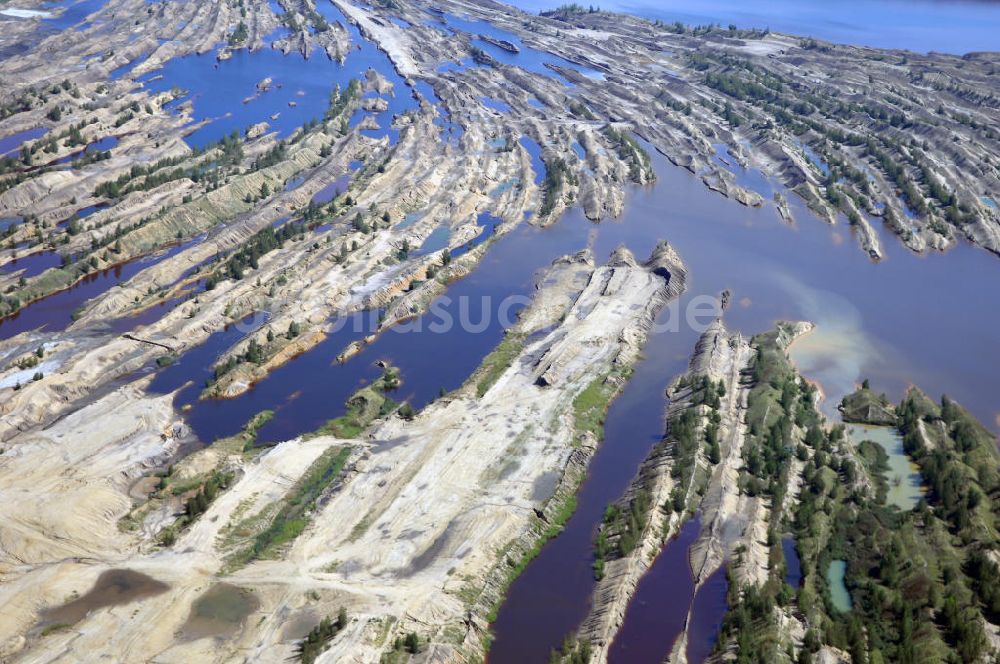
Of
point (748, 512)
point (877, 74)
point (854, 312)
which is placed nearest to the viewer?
point (748, 512)

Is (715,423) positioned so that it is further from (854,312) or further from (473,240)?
(473,240)

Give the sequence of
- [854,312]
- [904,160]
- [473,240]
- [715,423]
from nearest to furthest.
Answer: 1. [715,423]
2. [854,312]
3. [473,240]
4. [904,160]

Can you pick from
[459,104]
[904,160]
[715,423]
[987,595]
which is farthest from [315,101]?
[987,595]

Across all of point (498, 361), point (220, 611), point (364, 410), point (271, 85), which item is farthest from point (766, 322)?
point (271, 85)

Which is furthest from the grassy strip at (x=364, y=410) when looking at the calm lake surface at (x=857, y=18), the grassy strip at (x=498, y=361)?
the calm lake surface at (x=857, y=18)

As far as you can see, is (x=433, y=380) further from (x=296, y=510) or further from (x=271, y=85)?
(x=271, y=85)

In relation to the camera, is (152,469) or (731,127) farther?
(731,127)
